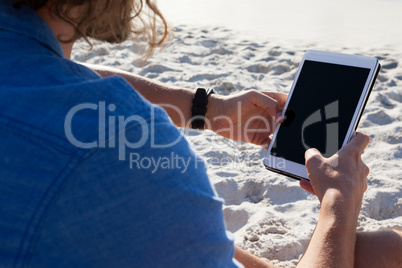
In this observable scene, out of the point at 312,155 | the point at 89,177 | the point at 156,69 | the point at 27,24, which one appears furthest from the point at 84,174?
the point at 156,69

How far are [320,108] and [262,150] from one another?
41.5 inches

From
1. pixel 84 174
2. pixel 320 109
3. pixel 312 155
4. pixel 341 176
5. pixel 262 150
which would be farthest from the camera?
pixel 262 150

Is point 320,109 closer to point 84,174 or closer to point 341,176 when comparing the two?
point 341,176

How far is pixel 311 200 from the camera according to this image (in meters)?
2.01

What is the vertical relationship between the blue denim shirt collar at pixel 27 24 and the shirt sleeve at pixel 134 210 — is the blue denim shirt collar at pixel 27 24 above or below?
above

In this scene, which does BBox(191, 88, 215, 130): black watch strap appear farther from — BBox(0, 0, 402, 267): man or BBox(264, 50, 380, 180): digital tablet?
BBox(0, 0, 402, 267): man

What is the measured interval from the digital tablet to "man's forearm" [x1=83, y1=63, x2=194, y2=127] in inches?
12.7

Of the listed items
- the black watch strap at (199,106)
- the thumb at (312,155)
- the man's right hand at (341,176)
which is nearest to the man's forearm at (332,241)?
the man's right hand at (341,176)

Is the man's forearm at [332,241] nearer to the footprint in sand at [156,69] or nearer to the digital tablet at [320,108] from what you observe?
the digital tablet at [320,108]

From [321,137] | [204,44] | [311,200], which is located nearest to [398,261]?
[321,137]

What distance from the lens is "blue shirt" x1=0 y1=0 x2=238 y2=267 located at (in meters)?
0.52

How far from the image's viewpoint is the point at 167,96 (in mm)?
1555

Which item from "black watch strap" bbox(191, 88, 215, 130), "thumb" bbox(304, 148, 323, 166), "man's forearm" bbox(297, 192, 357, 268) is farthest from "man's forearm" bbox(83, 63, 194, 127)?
"man's forearm" bbox(297, 192, 357, 268)

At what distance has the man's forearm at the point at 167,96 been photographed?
155 centimetres
